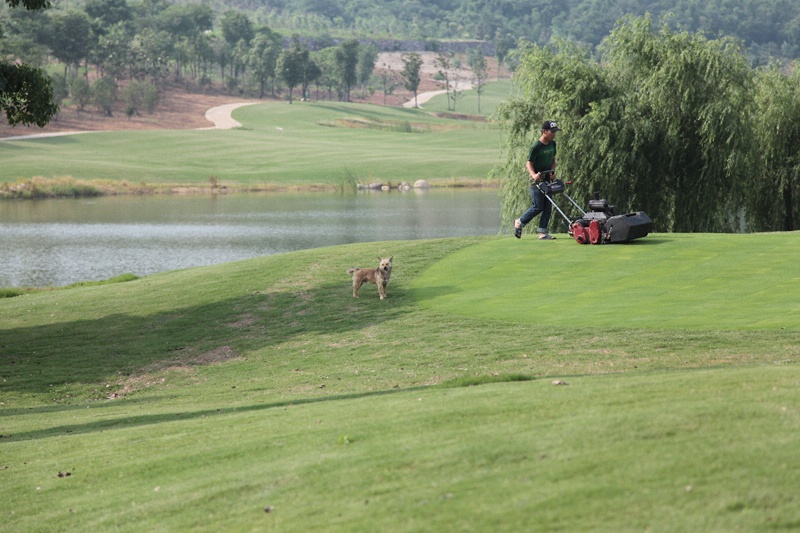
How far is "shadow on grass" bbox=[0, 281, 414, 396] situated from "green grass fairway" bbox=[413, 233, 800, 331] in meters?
1.88

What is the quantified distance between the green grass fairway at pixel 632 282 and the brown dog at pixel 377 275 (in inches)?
34.9

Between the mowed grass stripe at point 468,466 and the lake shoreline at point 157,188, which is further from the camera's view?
the lake shoreline at point 157,188

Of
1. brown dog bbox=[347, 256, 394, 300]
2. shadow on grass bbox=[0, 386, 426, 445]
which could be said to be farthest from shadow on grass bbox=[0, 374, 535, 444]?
brown dog bbox=[347, 256, 394, 300]

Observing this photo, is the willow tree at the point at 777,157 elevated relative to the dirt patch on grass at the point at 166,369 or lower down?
elevated

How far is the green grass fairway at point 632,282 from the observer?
59.3 feet

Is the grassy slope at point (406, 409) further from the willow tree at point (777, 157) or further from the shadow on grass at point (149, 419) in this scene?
the willow tree at point (777, 157)

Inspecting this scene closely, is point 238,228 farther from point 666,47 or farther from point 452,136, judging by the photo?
point 452,136

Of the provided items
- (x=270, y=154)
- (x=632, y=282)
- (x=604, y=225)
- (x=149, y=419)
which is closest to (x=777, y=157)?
(x=604, y=225)

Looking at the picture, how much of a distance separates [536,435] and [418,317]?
1212 cm

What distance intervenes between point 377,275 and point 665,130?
22.7 metres

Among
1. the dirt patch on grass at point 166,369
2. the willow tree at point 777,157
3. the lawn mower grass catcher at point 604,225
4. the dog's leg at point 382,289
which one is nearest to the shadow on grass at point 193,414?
the dirt patch on grass at point 166,369

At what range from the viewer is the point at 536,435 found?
8398mm

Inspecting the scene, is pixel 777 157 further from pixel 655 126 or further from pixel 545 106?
pixel 545 106

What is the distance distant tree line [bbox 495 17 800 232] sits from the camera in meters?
39.9
